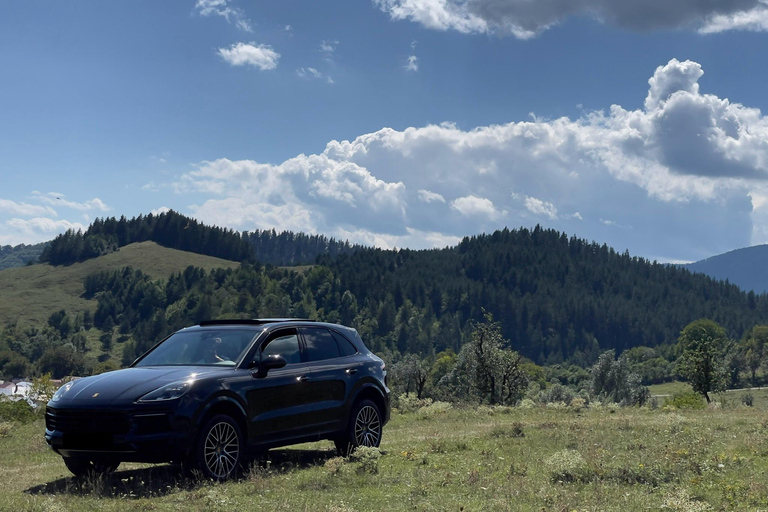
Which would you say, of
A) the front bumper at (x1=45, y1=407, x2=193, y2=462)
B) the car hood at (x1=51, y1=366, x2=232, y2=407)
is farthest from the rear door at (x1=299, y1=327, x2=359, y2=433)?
the front bumper at (x1=45, y1=407, x2=193, y2=462)

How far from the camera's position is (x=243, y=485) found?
375 inches

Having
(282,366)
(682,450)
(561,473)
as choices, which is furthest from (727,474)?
(282,366)

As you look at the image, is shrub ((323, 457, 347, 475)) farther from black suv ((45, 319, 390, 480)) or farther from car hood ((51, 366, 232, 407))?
car hood ((51, 366, 232, 407))

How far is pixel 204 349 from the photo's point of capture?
11.2 m

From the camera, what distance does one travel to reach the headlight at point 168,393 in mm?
9586

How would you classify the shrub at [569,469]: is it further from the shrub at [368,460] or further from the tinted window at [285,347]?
the tinted window at [285,347]

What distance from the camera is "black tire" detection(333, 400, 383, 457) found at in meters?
12.5

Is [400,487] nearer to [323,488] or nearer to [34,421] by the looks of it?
[323,488]

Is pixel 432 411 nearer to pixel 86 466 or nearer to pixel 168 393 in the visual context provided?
pixel 86 466

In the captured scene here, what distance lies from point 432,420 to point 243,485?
14.7 m

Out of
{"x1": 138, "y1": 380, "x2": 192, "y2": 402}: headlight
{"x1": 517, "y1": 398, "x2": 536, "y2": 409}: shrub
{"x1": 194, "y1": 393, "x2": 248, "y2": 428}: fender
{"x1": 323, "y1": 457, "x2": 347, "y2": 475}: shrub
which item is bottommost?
{"x1": 517, "y1": 398, "x2": 536, "y2": 409}: shrub

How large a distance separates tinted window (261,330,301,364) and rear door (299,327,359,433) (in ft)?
0.71

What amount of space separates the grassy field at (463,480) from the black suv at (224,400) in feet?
1.41

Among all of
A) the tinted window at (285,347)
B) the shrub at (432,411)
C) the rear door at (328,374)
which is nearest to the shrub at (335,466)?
the rear door at (328,374)
